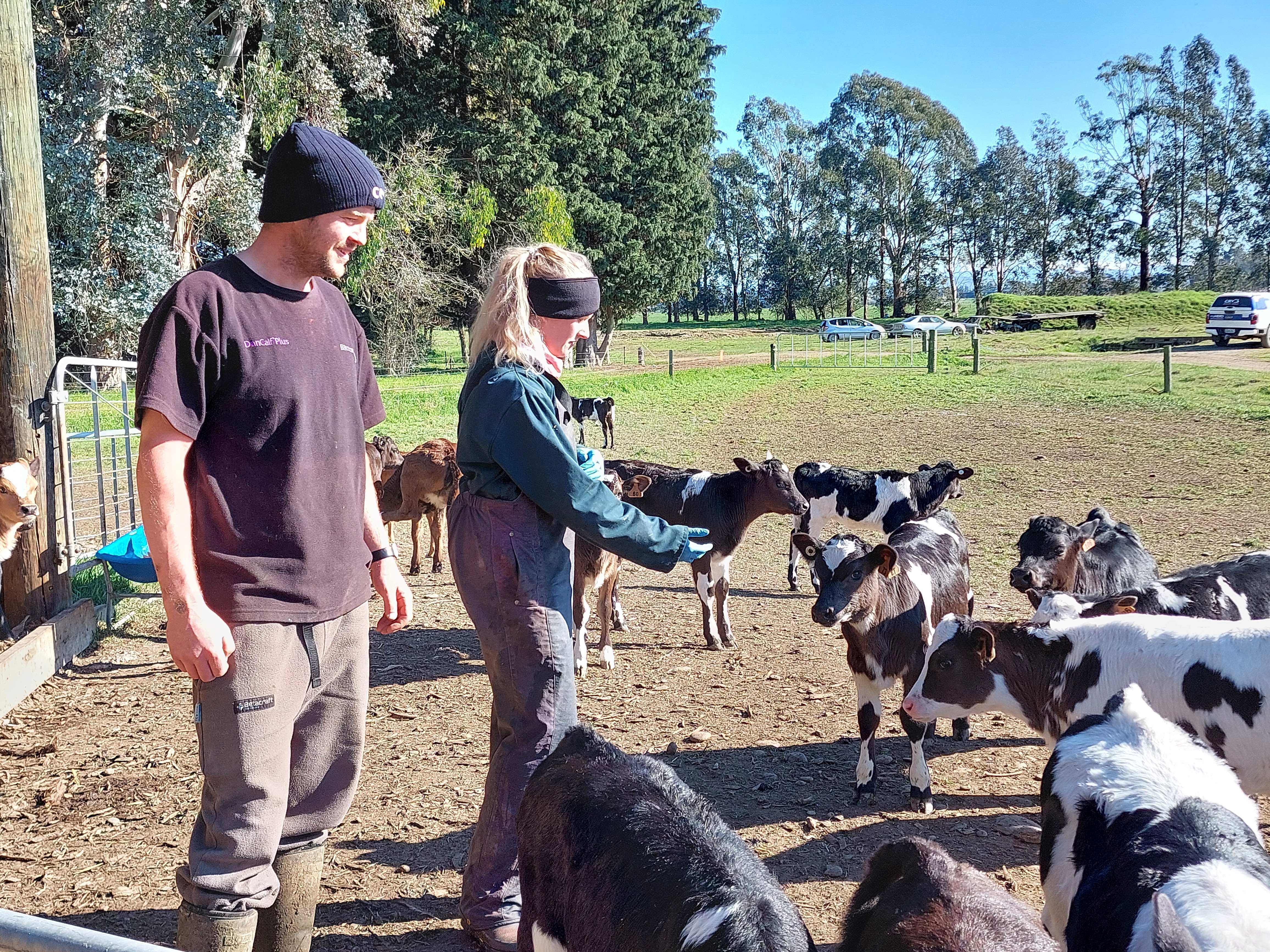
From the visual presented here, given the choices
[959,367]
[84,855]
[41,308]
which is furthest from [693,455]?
[959,367]

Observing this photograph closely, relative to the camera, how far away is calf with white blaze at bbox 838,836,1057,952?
2.66 metres

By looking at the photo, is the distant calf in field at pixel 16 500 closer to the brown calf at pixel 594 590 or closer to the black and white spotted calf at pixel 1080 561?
the brown calf at pixel 594 590

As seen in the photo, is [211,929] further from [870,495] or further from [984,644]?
[870,495]

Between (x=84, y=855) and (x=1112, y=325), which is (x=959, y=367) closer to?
(x=1112, y=325)

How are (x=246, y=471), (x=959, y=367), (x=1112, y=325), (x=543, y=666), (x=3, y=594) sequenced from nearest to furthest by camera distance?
(x=246, y=471) → (x=543, y=666) → (x=3, y=594) → (x=959, y=367) → (x=1112, y=325)

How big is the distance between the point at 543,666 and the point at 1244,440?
55.4 ft

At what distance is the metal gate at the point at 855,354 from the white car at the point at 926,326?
1937 mm

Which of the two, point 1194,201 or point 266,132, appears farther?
point 1194,201

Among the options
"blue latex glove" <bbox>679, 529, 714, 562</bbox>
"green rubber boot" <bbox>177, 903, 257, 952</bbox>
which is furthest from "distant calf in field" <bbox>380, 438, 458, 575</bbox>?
"green rubber boot" <bbox>177, 903, 257, 952</bbox>

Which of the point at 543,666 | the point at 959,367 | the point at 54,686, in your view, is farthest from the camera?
the point at 959,367

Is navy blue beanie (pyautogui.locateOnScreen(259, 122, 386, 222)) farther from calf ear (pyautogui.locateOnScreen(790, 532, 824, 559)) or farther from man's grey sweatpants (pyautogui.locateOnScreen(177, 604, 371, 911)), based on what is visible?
calf ear (pyautogui.locateOnScreen(790, 532, 824, 559))

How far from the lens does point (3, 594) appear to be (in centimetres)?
755

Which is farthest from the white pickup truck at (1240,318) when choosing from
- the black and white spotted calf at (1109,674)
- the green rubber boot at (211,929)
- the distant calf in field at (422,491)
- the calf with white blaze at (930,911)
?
the green rubber boot at (211,929)

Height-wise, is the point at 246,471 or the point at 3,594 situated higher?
the point at 246,471
